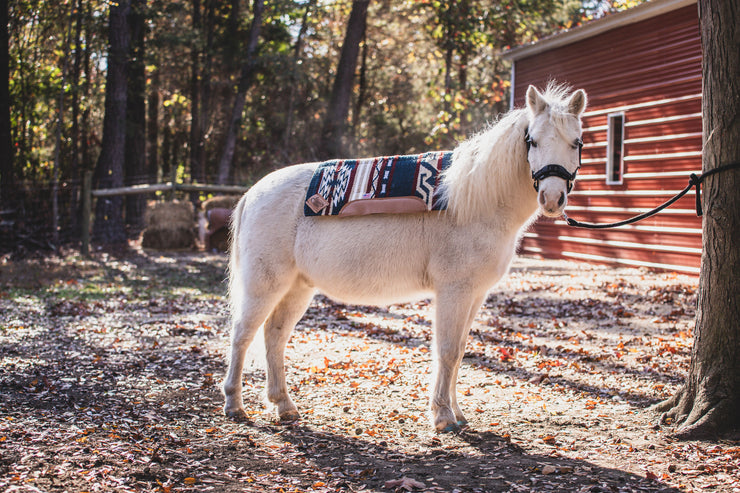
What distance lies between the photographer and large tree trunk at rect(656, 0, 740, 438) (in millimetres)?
3988

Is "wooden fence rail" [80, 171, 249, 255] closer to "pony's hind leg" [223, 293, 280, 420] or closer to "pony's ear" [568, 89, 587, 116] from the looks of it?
"pony's hind leg" [223, 293, 280, 420]

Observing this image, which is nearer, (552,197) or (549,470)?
(549,470)

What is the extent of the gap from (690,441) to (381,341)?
419cm

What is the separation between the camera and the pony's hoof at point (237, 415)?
15.4 ft

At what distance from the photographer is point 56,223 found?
15.8m

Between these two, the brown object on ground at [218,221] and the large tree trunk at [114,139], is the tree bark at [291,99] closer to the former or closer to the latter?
the large tree trunk at [114,139]

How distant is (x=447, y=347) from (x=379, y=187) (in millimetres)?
1308

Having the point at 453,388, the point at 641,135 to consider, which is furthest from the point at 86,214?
the point at 641,135

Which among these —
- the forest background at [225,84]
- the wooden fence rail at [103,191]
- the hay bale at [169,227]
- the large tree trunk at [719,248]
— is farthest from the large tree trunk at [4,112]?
the large tree trunk at [719,248]

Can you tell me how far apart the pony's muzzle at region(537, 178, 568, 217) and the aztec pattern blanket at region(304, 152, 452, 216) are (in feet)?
2.55

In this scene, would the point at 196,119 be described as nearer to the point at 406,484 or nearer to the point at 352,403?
the point at 352,403

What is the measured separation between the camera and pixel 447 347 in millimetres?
4441

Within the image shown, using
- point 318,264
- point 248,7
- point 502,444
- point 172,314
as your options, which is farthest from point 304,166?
point 248,7

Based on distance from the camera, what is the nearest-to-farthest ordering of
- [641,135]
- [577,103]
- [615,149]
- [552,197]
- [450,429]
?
1. [552,197]
2. [577,103]
3. [450,429]
4. [641,135]
5. [615,149]
